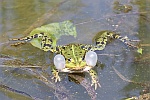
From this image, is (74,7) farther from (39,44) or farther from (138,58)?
(138,58)

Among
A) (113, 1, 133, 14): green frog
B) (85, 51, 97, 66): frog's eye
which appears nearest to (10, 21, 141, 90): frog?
(85, 51, 97, 66): frog's eye

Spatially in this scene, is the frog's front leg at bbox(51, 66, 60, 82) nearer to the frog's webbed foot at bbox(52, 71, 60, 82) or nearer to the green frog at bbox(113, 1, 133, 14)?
the frog's webbed foot at bbox(52, 71, 60, 82)

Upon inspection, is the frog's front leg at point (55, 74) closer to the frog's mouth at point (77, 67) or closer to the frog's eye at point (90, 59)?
the frog's mouth at point (77, 67)

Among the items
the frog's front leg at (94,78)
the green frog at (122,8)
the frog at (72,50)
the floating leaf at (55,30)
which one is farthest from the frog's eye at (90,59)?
the green frog at (122,8)

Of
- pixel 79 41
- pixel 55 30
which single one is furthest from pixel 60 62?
pixel 55 30

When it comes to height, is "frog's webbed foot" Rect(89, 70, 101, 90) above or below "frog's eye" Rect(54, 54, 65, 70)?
below

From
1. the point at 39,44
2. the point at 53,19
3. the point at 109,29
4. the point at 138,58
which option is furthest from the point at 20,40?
the point at 138,58
